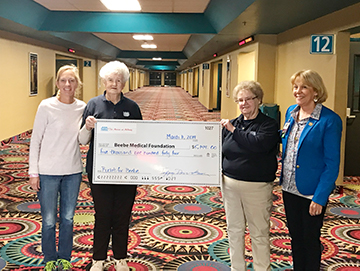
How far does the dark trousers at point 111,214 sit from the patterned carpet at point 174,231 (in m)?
0.39

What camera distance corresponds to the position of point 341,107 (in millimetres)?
6191

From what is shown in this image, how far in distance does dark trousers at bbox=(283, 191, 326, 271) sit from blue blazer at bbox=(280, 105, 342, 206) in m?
0.14

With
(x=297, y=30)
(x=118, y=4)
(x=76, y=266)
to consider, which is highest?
(x=118, y=4)

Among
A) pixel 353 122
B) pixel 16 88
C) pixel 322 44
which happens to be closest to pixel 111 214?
pixel 322 44

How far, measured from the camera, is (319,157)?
2.61m

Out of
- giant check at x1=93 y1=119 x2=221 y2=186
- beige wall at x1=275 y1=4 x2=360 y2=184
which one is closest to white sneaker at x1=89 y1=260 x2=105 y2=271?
giant check at x1=93 y1=119 x2=221 y2=186

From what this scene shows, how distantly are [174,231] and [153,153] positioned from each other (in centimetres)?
161

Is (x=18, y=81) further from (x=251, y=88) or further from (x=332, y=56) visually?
(x=251, y=88)

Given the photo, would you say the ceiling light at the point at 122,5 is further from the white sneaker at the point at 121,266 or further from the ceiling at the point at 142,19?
the white sneaker at the point at 121,266

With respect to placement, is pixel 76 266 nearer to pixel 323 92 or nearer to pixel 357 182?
pixel 323 92

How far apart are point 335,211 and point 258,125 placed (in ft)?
9.87

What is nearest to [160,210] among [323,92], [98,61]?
[323,92]

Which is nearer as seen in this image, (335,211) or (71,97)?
(71,97)

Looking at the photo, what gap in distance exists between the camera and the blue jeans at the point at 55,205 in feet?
9.81
